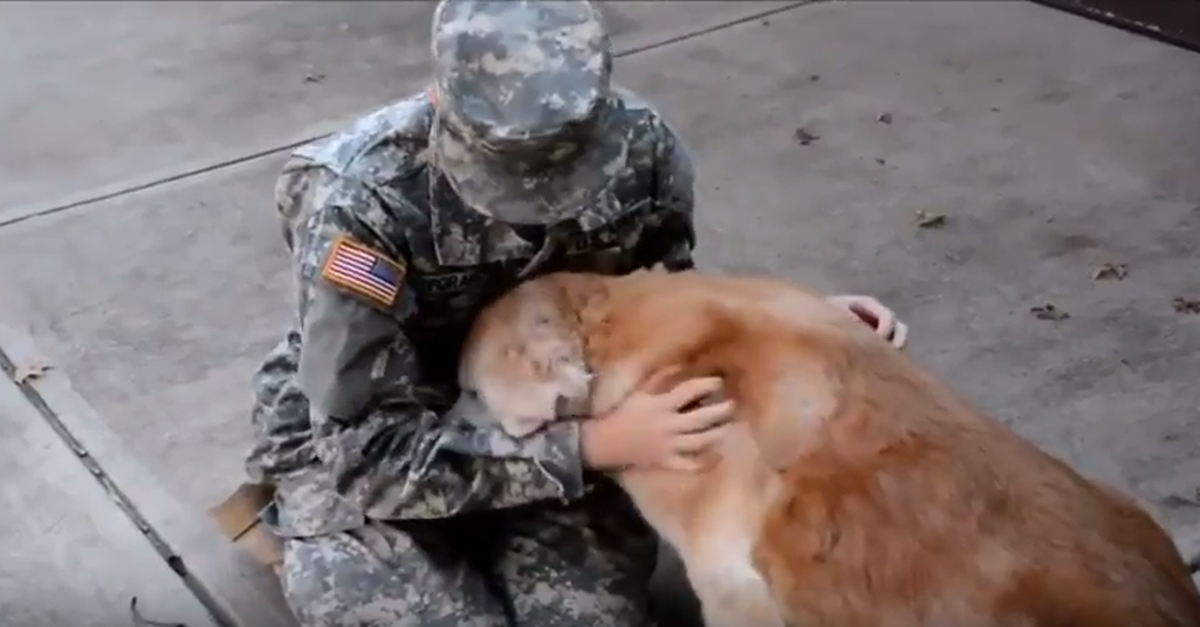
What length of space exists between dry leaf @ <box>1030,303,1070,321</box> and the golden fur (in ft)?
3.41

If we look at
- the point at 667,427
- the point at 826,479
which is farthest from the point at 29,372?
the point at 826,479

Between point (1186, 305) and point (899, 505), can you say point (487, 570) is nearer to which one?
point (899, 505)

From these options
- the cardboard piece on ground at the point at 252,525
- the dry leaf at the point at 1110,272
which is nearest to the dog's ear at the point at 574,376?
the cardboard piece on ground at the point at 252,525

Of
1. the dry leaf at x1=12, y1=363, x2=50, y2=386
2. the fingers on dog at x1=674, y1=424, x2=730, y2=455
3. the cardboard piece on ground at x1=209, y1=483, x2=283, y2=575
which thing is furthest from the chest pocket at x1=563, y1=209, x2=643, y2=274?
the dry leaf at x1=12, y1=363, x2=50, y2=386

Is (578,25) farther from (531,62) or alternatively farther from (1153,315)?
(1153,315)

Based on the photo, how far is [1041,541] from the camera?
1469mm

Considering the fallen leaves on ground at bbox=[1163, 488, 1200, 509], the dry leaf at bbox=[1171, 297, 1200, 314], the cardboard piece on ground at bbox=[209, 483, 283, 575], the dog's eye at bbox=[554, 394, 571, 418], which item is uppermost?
the dog's eye at bbox=[554, 394, 571, 418]

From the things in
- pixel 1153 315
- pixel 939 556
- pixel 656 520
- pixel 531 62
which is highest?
pixel 531 62

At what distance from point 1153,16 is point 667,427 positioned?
8.88 feet

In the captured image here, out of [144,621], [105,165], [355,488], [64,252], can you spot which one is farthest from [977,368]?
[105,165]

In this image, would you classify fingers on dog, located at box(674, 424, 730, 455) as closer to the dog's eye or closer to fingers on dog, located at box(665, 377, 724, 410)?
fingers on dog, located at box(665, 377, 724, 410)

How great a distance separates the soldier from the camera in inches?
61.0

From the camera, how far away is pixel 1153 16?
12.5 ft

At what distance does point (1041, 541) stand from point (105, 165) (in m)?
2.49
